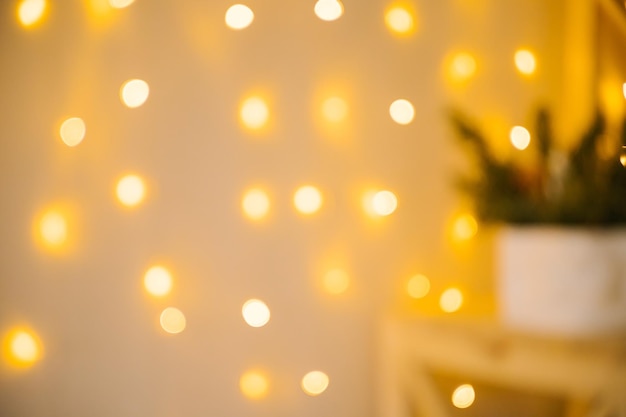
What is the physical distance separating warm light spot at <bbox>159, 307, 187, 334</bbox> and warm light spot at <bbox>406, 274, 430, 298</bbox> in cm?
40

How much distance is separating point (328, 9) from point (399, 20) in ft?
0.44

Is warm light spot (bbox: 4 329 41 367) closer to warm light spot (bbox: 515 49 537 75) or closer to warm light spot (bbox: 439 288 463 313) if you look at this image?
warm light spot (bbox: 439 288 463 313)

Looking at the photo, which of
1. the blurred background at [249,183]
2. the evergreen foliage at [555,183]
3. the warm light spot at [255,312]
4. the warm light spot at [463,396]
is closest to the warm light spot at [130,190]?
the blurred background at [249,183]

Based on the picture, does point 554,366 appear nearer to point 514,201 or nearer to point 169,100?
point 514,201

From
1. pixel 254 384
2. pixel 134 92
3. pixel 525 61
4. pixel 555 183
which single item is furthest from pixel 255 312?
pixel 525 61

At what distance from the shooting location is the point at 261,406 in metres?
1.02

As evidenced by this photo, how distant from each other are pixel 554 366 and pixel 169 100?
0.70 meters

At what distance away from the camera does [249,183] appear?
3.34 feet

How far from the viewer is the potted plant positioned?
0.80m

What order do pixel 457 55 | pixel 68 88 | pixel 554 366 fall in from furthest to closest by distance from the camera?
1. pixel 457 55
2. pixel 68 88
3. pixel 554 366

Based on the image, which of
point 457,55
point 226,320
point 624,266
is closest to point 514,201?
point 624,266

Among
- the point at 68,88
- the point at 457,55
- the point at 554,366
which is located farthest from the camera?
the point at 457,55

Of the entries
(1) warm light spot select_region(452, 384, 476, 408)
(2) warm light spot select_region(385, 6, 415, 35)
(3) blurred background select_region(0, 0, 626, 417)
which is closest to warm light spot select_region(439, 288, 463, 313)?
(3) blurred background select_region(0, 0, 626, 417)

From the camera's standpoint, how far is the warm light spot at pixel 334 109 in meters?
1.05
